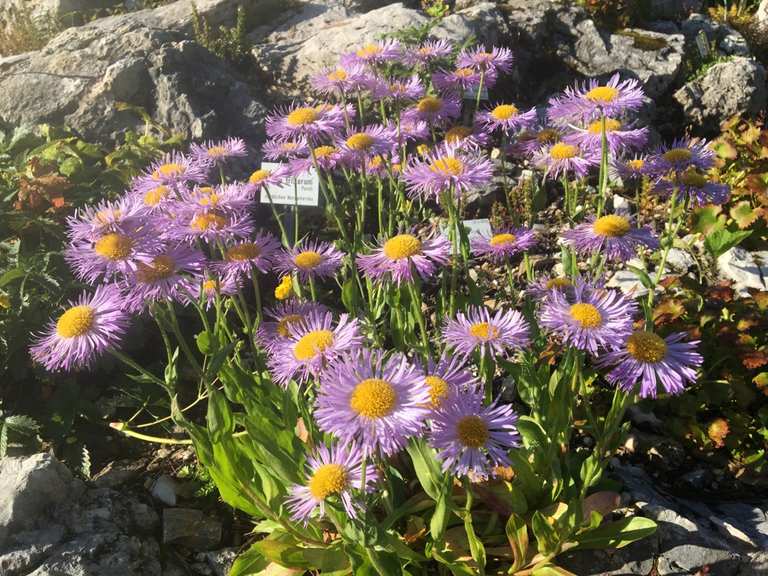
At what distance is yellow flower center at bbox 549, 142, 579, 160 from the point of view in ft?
8.19

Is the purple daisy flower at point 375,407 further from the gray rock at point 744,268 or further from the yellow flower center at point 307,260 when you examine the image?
the gray rock at point 744,268

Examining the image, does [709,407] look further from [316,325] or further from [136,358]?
[136,358]

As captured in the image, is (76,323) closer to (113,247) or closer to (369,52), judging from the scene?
(113,247)

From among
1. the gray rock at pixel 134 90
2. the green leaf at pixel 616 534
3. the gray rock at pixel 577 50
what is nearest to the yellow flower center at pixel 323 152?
the green leaf at pixel 616 534

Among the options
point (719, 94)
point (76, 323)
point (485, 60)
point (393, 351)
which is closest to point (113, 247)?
point (76, 323)

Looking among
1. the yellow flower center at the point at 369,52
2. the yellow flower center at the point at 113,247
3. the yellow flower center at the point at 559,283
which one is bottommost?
the yellow flower center at the point at 559,283

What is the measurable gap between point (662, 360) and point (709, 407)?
4.24 feet

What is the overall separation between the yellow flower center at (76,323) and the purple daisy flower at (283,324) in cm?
59

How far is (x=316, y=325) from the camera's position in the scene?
2.08m

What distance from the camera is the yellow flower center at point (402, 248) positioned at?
2068mm

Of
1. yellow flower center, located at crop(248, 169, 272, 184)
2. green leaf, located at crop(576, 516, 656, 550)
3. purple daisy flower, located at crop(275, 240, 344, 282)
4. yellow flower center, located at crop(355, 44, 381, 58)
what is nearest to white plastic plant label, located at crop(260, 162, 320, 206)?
yellow flower center, located at crop(248, 169, 272, 184)

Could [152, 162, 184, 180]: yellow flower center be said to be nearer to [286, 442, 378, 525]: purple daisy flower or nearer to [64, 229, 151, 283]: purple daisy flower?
[64, 229, 151, 283]: purple daisy flower

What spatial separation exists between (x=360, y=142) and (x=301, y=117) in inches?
11.2

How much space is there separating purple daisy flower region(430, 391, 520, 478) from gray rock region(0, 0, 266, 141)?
11.5 feet
